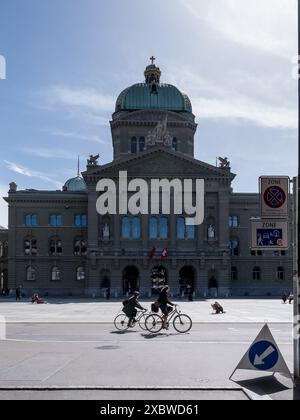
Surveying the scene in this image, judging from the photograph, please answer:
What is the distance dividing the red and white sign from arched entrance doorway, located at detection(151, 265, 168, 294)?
62.1 m

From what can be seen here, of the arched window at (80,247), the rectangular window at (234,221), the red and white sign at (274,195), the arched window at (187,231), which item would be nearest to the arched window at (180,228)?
the arched window at (187,231)

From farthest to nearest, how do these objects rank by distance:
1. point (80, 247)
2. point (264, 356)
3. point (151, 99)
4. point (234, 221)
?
point (151, 99) < point (234, 221) < point (80, 247) < point (264, 356)

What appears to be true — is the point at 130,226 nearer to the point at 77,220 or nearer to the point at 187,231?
the point at 187,231

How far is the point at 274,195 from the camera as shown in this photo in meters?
13.0

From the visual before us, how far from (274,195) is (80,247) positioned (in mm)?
69873

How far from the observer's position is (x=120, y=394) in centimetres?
1145

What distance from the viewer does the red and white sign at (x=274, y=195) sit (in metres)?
12.9

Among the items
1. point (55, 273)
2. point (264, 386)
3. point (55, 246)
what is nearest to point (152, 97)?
point (55, 246)

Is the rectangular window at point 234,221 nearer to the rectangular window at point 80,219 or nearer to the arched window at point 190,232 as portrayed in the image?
the arched window at point 190,232

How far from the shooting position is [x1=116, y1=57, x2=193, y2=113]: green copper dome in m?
87.4

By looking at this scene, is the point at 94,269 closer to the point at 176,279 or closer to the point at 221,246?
the point at 176,279

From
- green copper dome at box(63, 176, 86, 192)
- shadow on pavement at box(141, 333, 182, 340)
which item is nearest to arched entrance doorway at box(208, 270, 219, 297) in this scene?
green copper dome at box(63, 176, 86, 192)

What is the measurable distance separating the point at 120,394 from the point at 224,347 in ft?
26.6
